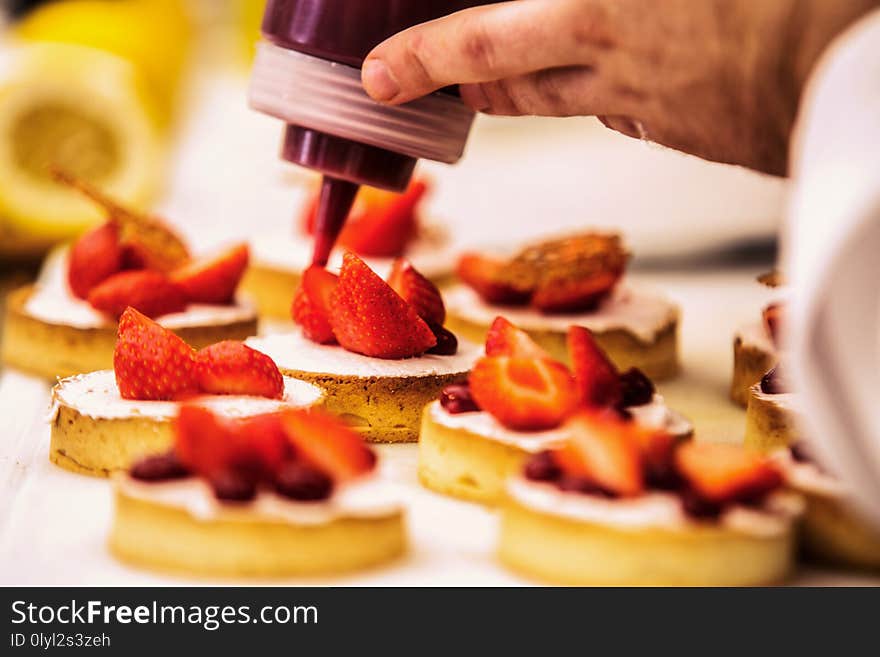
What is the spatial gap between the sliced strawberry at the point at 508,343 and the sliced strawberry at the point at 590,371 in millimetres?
100

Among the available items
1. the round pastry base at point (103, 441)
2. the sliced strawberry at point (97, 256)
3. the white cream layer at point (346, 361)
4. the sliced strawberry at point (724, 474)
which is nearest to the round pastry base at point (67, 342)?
the sliced strawberry at point (97, 256)

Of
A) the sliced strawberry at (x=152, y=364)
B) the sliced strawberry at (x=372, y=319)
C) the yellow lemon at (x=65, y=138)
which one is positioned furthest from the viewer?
the yellow lemon at (x=65, y=138)

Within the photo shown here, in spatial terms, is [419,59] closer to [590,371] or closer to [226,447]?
[590,371]

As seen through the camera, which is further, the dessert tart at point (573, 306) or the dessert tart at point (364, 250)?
the dessert tart at point (364, 250)

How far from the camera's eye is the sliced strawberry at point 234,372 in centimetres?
233

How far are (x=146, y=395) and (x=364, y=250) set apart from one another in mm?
1467

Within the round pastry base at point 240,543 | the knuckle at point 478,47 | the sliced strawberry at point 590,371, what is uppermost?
the knuckle at point 478,47

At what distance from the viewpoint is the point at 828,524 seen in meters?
1.93

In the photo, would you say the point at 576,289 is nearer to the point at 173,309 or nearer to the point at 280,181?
the point at 173,309

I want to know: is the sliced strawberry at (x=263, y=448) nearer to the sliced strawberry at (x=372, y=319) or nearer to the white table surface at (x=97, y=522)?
the white table surface at (x=97, y=522)

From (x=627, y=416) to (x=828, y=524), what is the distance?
0.38 meters

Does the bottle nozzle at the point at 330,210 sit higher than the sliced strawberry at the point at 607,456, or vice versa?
the sliced strawberry at the point at 607,456

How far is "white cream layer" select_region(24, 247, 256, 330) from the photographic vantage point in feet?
9.92
